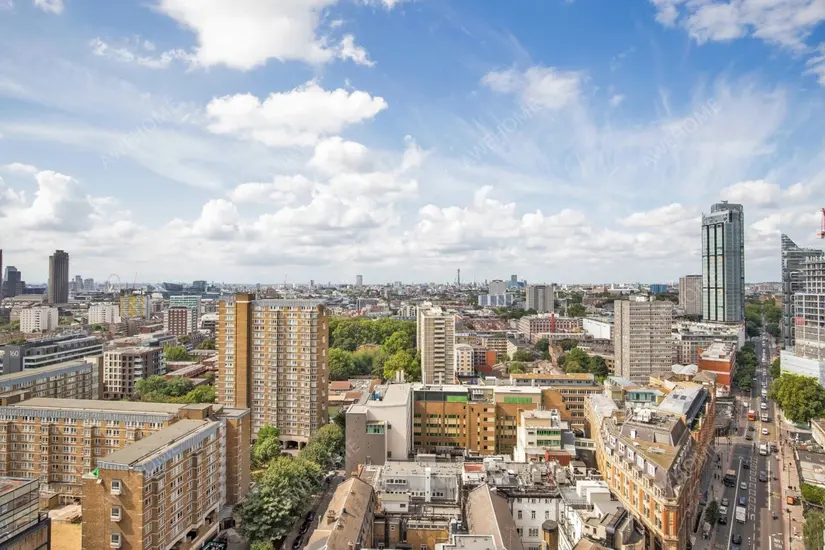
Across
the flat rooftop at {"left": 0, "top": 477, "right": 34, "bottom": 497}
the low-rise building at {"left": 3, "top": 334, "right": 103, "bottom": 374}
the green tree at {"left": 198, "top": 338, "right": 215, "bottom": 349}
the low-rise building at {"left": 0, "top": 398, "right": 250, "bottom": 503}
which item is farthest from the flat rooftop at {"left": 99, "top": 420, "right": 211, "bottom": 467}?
the green tree at {"left": 198, "top": 338, "right": 215, "bottom": 349}

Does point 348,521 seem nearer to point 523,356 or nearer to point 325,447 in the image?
point 325,447

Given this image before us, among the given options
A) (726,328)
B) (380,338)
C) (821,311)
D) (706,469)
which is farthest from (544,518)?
(726,328)

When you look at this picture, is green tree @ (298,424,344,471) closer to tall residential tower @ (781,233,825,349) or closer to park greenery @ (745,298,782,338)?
tall residential tower @ (781,233,825,349)

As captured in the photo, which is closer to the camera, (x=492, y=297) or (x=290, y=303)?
(x=290, y=303)

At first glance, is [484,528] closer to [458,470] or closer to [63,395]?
[458,470]

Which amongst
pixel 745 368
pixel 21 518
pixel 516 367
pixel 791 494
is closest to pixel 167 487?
pixel 21 518
